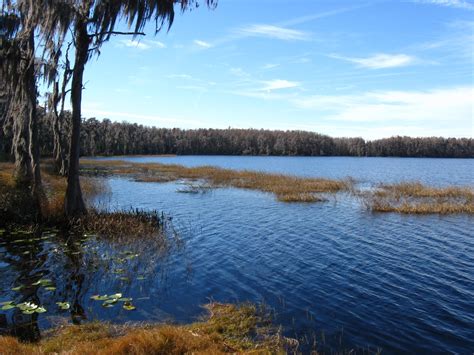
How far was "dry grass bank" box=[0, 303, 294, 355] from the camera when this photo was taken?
5.59 meters

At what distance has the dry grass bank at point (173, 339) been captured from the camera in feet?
18.4

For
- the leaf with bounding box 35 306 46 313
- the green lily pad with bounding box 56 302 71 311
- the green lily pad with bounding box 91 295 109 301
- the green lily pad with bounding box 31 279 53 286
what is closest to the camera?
the leaf with bounding box 35 306 46 313

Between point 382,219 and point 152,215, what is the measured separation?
45.1 feet

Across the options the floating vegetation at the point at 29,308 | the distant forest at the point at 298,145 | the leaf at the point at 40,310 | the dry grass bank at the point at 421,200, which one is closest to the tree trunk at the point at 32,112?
the floating vegetation at the point at 29,308

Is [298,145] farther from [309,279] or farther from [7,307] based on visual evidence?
[7,307]

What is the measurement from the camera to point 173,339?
5.98 metres

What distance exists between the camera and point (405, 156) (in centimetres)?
17050

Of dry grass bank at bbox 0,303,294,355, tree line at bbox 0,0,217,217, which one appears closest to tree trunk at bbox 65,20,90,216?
tree line at bbox 0,0,217,217

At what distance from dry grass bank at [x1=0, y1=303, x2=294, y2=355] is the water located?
2.19 feet

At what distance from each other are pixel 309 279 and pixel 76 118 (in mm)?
11324

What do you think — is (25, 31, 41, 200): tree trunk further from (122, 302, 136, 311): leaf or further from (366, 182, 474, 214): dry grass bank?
(366, 182, 474, 214): dry grass bank

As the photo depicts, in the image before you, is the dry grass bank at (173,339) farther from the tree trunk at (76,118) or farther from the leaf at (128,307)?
the tree trunk at (76,118)

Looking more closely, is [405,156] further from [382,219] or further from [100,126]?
[382,219]

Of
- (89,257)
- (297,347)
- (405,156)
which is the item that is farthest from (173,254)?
(405,156)
